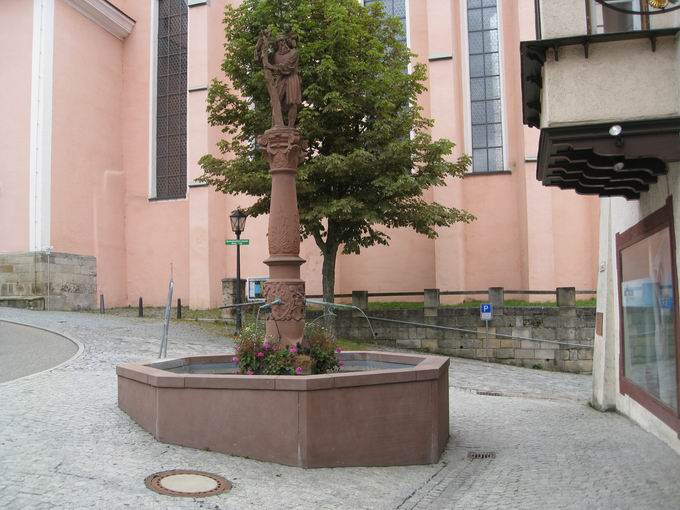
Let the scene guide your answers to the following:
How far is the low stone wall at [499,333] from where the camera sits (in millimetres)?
18750

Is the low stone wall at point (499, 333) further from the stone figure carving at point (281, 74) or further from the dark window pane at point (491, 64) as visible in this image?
the stone figure carving at point (281, 74)

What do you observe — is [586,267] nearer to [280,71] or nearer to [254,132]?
[254,132]

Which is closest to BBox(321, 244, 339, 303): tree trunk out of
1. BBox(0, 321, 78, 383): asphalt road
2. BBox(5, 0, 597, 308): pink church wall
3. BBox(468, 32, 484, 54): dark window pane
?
BBox(5, 0, 597, 308): pink church wall

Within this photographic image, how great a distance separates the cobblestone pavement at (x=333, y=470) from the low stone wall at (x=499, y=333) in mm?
8642

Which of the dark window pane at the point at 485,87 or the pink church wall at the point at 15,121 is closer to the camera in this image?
the pink church wall at the point at 15,121

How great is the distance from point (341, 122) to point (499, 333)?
24.1ft

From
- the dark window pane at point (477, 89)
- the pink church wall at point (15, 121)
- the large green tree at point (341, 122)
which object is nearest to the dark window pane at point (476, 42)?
the dark window pane at point (477, 89)

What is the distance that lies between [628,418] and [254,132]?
459 inches

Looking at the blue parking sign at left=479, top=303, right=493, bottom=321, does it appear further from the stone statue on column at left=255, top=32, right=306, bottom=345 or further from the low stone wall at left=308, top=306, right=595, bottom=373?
the stone statue on column at left=255, top=32, right=306, bottom=345

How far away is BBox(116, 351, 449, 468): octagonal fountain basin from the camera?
6609mm

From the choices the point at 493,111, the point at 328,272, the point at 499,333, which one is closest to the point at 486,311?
the point at 499,333

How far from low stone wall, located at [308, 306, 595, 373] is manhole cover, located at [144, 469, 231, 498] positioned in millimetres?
13579

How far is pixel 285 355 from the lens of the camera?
7582mm

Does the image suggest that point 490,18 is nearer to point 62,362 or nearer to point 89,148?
point 89,148
